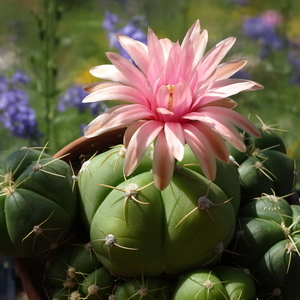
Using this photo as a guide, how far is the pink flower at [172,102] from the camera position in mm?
648

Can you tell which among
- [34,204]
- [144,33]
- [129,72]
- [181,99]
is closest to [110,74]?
[129,72]

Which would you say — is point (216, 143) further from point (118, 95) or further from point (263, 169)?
point (263, 169)

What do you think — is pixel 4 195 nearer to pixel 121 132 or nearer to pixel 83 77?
pixel 121 132

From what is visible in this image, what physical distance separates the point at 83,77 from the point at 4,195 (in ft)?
4.70

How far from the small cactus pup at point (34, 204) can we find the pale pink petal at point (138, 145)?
0.65 ft

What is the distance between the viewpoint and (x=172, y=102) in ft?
2.24

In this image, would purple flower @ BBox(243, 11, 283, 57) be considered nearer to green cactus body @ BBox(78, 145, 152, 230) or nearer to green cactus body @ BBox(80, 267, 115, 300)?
green cactus body @ BBox(78, 145, 152, 230)

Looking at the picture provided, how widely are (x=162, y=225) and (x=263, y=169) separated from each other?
305mm

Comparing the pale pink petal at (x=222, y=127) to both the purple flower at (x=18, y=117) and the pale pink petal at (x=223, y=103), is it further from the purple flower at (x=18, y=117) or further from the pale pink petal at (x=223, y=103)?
the purple flower at (x=18, y=117)

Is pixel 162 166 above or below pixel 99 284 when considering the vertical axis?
above

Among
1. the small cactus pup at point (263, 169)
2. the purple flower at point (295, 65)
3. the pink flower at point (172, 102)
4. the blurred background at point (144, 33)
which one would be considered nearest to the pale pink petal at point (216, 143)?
the pink flower at point (172, 102)

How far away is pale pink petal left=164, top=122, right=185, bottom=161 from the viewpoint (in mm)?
616

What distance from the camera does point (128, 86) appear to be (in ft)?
2.38

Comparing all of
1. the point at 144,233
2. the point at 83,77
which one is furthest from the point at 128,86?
the point at 83,77
